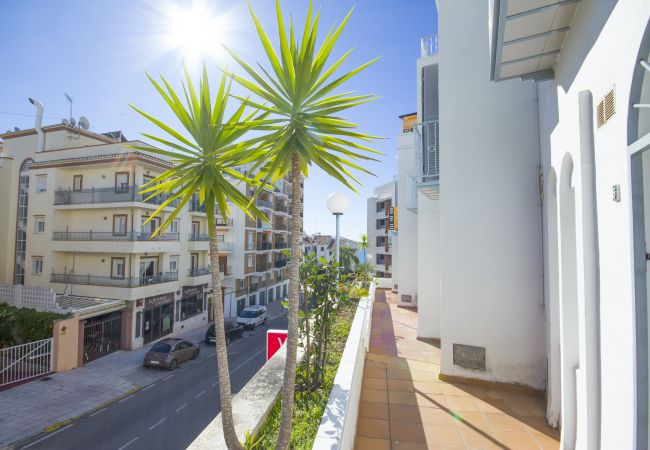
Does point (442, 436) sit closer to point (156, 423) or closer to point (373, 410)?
point (373, 410)

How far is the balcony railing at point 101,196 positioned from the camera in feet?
63.3

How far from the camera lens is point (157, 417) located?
37.2 feet

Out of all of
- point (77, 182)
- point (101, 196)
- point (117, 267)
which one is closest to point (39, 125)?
point (77, 182)

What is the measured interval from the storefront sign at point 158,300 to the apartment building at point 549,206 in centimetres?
1693

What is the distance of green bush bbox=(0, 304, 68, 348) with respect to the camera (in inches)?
605

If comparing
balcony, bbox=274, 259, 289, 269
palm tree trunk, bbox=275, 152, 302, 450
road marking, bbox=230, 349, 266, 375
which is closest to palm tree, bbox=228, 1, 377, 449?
palm tree trunk, bbox=275, 152, 302, 450

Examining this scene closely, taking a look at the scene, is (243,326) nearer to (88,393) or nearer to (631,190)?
(88,393)

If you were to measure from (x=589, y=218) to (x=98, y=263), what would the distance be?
2312cm

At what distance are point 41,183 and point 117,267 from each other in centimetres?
793

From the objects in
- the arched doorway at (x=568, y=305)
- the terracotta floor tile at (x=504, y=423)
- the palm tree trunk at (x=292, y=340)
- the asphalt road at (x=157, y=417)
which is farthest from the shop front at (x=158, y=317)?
the arched doorway at (x=568, y=305)

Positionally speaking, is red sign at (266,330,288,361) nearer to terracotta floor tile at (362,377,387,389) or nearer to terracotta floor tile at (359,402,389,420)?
terracotta floor tile at (362,377,387,389)

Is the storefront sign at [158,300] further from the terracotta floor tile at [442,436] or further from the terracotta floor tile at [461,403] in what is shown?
the terracotta floor tile at [442,436]

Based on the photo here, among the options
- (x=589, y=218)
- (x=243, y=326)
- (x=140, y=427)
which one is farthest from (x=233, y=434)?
(x=243, y=326)

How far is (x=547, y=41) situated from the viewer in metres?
4.01
